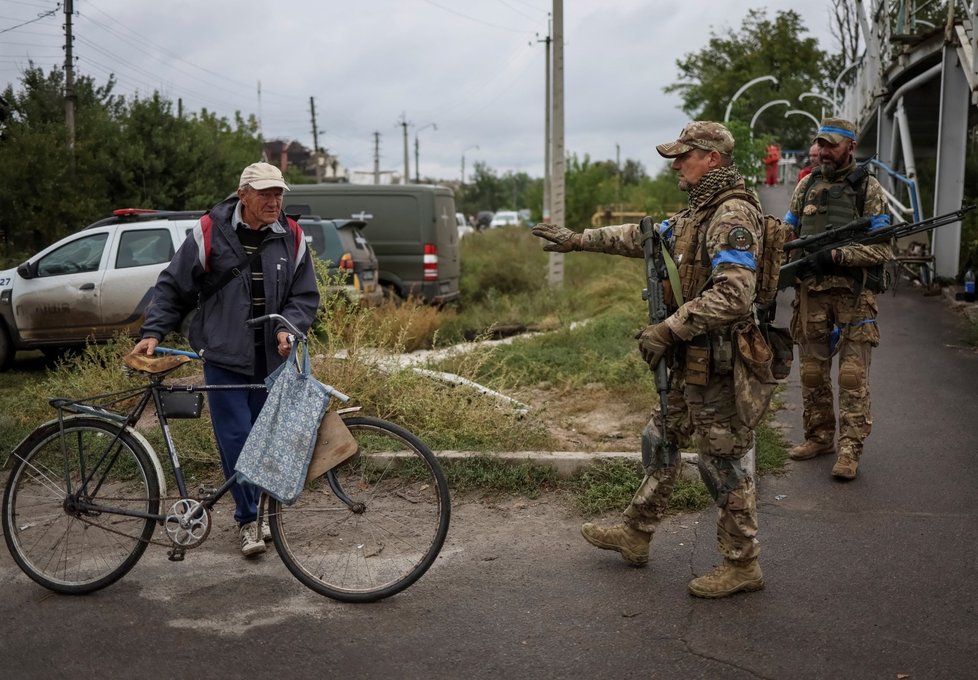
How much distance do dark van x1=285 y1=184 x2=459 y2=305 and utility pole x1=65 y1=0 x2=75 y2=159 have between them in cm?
509

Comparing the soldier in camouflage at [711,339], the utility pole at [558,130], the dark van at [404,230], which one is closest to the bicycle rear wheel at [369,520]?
the soldier in camouflage at [711,339]

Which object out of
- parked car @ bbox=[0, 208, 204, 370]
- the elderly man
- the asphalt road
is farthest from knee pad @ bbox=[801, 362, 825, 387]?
parked car @ bbox=[0, 208, 204, 370]

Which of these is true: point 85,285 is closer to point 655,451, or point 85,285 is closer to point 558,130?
point 655,451

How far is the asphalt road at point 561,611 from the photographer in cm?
374

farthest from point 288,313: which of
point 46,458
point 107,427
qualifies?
point 46,458

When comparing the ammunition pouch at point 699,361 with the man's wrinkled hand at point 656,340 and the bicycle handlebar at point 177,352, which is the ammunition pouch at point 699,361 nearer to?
the man's wrinkled hand at point 656,340

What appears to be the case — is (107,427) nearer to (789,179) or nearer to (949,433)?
(949,433)

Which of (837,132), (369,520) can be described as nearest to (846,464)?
(837,132)

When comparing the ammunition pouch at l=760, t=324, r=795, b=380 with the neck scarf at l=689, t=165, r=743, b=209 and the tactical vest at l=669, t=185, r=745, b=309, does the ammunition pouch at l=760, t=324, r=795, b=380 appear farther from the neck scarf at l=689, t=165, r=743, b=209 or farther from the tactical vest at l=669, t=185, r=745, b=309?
the neck scarf at l=689, t=165, r=743, b=209

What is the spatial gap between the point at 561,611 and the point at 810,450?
2.92 meters

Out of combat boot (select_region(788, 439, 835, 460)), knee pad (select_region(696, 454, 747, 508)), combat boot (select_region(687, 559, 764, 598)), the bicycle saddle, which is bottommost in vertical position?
combat boot (select_region(687, 559, 764, 598))

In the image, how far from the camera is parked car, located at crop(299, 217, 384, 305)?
12672 mm

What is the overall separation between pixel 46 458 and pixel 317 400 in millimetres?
1360

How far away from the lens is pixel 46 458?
4.66 meters
